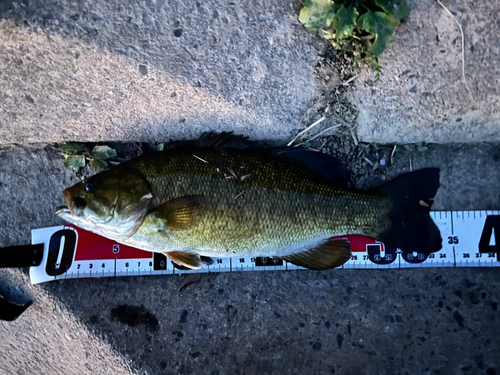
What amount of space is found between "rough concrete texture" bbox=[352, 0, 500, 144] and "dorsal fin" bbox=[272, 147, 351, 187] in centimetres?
34

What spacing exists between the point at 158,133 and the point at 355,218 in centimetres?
159

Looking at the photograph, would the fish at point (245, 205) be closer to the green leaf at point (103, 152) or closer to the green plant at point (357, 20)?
the green leaf at point (103, 152)

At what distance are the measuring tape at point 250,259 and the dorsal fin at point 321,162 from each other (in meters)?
0.52

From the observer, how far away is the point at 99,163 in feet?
8.47

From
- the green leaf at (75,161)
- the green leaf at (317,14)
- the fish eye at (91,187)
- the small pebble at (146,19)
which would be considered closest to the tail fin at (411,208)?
the green leaf at (317,14)

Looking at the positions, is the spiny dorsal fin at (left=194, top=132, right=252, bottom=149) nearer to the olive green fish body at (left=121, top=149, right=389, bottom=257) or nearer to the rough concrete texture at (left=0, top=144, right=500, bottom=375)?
the olive green fish body at (left=121, top=149, right=389, bottom=257)

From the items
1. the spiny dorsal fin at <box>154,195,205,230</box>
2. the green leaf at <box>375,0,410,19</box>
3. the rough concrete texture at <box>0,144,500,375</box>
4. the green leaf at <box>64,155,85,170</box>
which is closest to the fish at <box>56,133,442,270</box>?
the spiny dorsal fin at <box>154,195,205,230</box>

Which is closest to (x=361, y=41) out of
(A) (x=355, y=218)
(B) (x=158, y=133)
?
(A) (x=355, y=218)

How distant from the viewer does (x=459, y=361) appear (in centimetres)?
262

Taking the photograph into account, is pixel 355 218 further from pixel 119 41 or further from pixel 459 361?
pixel 119 41

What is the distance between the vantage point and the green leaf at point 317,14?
2301mm

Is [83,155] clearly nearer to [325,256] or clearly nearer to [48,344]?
[48,344]

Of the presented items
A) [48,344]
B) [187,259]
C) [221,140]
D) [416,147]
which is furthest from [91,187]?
[416,147]

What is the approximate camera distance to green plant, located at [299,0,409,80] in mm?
2273
